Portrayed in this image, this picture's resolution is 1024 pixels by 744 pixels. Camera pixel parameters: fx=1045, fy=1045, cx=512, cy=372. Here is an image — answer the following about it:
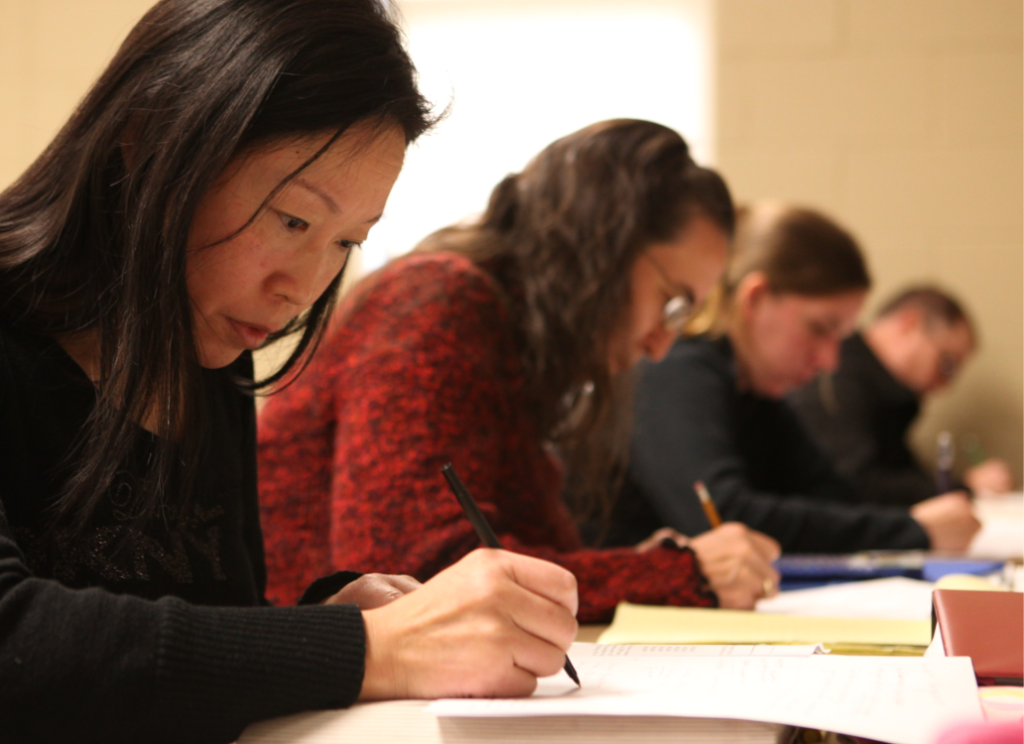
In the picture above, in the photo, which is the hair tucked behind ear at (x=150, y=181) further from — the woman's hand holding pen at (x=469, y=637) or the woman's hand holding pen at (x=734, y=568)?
the woman's hand holding pen at (x=734, y=568)

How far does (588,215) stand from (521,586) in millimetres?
710

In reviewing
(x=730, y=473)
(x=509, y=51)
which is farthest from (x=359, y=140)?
(x=509, y=51)

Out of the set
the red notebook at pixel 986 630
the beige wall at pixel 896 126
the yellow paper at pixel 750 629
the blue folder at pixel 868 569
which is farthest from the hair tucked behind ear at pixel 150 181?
the beige wall at pixel 896 126

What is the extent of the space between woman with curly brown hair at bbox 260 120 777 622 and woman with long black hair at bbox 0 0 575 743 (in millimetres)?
232

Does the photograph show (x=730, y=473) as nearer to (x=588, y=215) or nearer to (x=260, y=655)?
(x=588, y=215)

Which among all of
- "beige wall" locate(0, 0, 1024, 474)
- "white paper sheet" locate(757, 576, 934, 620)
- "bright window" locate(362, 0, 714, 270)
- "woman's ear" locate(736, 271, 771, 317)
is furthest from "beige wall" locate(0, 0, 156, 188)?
"white paper sheet" locate(757, 576, 934, 620)

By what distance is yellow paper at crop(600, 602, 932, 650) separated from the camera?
2.76 feet

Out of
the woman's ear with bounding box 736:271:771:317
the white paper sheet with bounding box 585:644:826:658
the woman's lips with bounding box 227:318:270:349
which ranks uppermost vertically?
the woman's lips with bounding box 227:318:270:349

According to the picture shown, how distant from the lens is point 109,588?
707mm

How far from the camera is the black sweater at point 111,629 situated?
0.53 metres

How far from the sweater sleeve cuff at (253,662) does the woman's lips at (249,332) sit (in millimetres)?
261

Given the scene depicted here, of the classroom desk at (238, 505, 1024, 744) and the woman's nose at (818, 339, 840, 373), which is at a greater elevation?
the classroom desk at (238, 505, 1024, 744)

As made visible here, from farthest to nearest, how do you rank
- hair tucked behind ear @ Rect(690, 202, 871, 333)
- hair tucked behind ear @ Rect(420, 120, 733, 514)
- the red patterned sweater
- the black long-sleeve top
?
the black long-sleeve top < hair tucked behind ear @ Rect(690, 202, 871, 333) < hair tucked behind ear @ Rect(420, 120, 733, 514) < the red patterned sweater

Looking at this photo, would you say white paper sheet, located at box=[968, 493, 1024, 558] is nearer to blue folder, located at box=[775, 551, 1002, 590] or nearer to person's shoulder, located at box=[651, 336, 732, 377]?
blue folder, located at box=[775, 551, 1002, 590]
